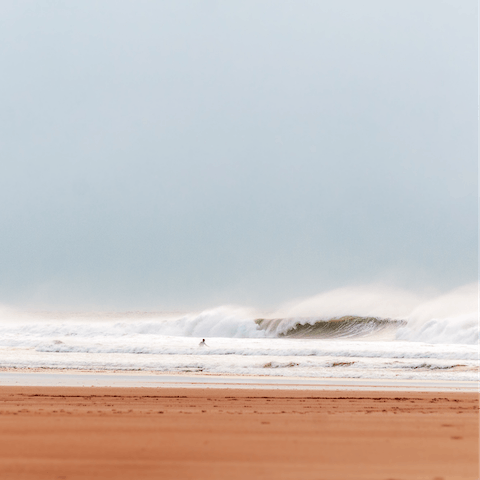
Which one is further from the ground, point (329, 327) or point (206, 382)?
point (329, 327)

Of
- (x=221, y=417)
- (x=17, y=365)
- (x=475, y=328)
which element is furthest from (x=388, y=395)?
(x=475, y=328)

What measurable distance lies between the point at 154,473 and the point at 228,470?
551mm

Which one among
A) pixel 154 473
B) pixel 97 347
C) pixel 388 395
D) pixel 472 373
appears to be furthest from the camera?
pixel 97 347

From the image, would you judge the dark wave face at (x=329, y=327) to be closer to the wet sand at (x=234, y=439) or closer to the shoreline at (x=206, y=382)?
the shoreline at (x=206, y=382)

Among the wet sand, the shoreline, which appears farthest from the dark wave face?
the wet sand

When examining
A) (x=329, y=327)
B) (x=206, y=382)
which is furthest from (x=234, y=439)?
(x=329, y=327)

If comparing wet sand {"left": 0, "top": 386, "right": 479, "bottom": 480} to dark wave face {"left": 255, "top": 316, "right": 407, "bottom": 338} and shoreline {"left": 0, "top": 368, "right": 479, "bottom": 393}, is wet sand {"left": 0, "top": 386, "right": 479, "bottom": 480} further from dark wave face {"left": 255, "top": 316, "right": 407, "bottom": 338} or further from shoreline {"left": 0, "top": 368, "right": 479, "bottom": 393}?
dark wave face {"left": 255, "top": 316, "right": 407, "bottom": 338}

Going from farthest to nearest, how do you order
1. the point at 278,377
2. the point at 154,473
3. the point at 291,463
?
1. the point at 278,377
2. the point at 291,463
3. the point at 154,473

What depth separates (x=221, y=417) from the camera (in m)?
6.07

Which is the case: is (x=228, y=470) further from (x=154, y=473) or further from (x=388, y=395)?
(x=388, y=395)

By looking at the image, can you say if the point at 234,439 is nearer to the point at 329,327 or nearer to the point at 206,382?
the point at 206,382

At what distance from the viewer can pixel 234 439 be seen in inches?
186

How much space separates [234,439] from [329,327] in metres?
38.5

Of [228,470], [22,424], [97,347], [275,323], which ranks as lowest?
[228,470]
